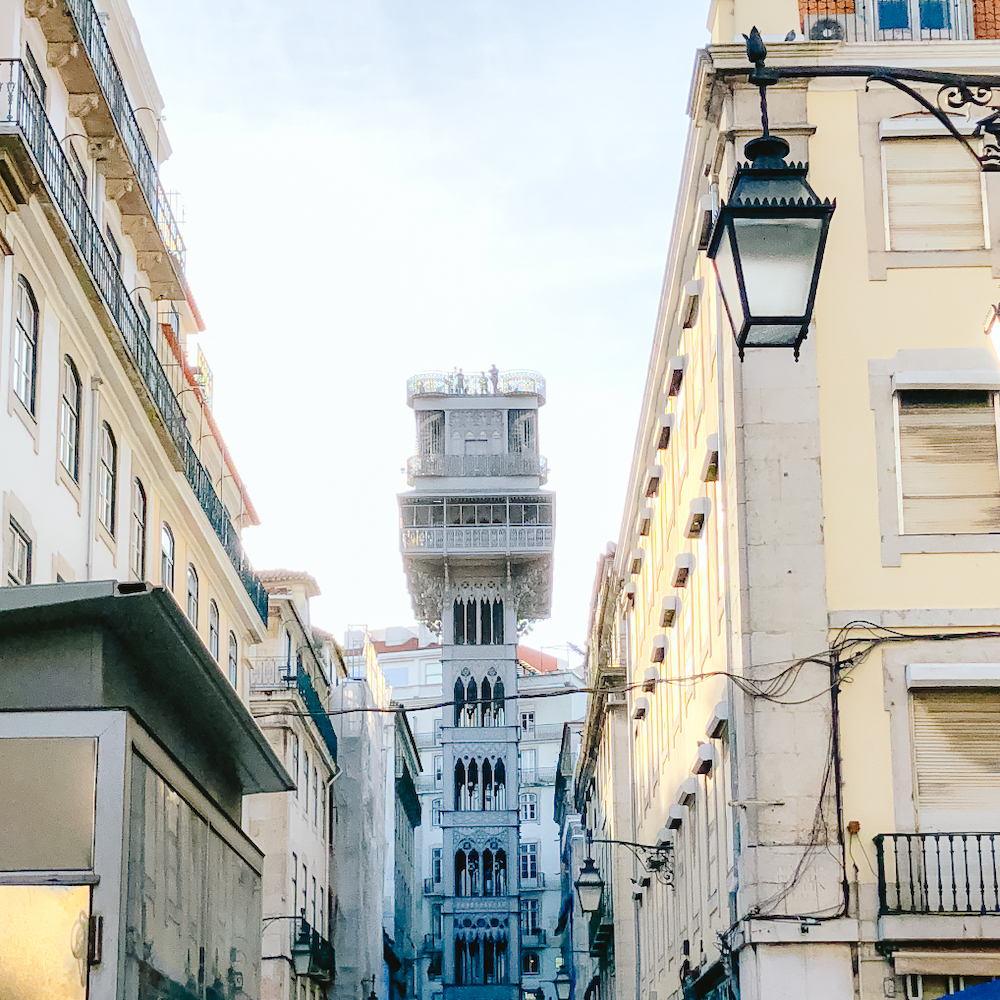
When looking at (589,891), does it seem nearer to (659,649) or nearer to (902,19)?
(659,649)

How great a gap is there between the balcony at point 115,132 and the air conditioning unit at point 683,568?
9498 millimetres

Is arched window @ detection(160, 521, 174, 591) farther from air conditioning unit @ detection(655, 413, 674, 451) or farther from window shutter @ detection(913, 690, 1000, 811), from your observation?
window shutter @ detection(913, 690, 1000, 811)

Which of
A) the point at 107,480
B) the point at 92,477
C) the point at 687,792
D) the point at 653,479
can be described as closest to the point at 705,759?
the point at 687,792

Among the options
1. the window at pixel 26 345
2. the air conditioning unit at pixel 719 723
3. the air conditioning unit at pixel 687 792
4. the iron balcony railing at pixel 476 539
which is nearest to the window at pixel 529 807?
the iron balcony railing at pixel 476 539

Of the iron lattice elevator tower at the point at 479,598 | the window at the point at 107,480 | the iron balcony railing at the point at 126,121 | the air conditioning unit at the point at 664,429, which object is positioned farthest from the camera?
the iron lattice elevator tower at the point at 479,598

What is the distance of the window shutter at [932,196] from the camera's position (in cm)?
1917

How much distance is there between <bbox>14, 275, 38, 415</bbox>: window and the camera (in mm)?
20094

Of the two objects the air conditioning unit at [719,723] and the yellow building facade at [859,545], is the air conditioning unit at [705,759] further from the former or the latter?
the air conditioning unit at [719,723]

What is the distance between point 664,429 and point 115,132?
8.65 m

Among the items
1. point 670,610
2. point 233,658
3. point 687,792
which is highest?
point 233,658

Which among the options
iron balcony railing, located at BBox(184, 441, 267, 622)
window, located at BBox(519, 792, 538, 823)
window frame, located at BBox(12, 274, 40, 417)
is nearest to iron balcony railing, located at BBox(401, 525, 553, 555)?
window, located at BBox(519, 792, 538, 823)

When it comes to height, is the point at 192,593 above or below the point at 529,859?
below

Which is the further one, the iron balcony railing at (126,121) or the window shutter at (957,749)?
the iron balcony railing at (126,121)

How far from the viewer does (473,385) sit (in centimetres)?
10781
